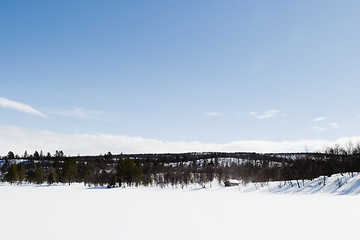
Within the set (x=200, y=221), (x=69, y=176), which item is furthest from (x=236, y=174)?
(x=200, y=221)

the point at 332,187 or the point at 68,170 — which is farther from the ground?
the point at 68,170

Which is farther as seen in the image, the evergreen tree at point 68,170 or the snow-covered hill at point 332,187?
the evergreen tree at point 68,170

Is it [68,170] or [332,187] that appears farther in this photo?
[68,170]

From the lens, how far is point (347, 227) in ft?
48.1

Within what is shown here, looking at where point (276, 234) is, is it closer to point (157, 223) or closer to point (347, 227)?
point (347, 227)

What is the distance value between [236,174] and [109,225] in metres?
134

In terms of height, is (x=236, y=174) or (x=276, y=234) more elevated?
(x=276, y=234)

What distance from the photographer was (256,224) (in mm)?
15492

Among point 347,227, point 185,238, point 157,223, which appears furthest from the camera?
point 157,223

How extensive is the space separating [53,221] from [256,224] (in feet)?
39.3

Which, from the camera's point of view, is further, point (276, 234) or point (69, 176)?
point (69, 176)

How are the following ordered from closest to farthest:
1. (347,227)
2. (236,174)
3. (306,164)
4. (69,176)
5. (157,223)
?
(347,227), (157,223), (306,164), (69,176), (236,174)

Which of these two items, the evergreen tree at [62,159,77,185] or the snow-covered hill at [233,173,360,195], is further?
the evergreen tree at [62,159,77,185]

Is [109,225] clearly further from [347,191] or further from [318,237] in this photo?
[347,191]
